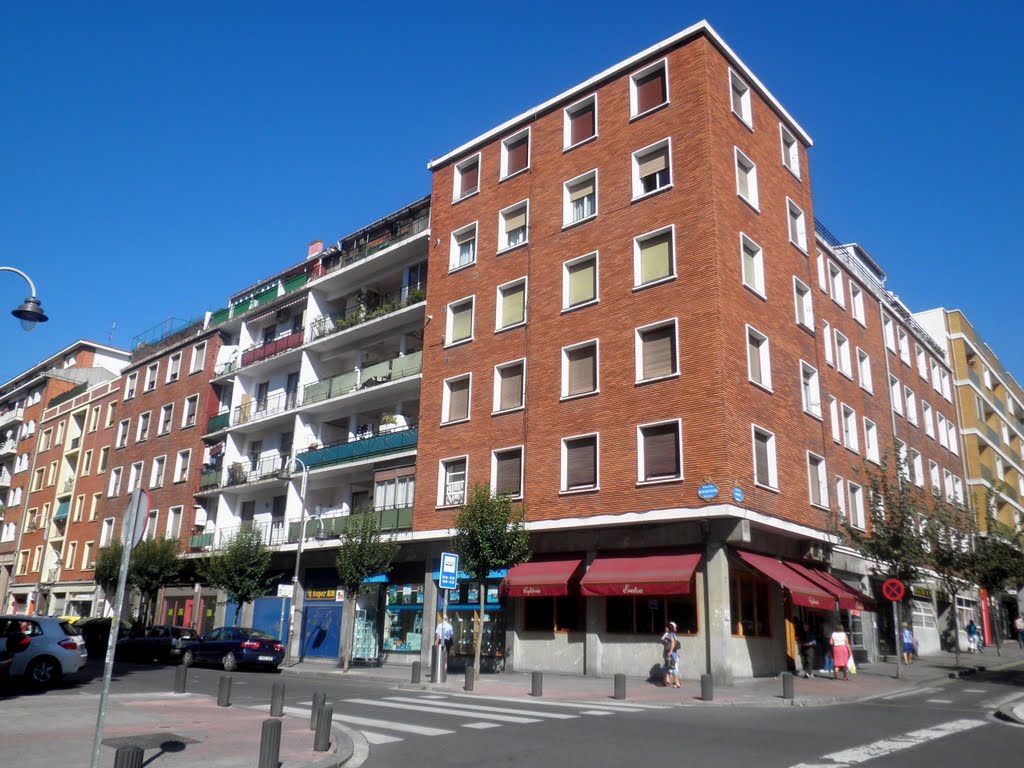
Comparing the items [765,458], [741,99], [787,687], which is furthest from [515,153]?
[787,687]

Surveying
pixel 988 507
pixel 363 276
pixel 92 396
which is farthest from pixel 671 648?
pixel 92 396

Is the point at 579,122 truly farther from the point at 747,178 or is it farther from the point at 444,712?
the point at 444,712

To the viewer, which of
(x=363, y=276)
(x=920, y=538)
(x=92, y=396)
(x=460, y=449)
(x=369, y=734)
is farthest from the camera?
(x=92, y=396)

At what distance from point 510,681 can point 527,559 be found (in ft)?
10.8

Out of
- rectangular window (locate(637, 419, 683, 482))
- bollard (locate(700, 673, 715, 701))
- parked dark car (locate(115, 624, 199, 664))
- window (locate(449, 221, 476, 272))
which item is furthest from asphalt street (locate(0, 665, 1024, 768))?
window (locate(449, 221, 476, 272))

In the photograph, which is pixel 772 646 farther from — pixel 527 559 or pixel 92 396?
pixel 92 396

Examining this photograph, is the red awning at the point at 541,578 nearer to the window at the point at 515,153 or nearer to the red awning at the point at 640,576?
the red awning at the point at 640,576

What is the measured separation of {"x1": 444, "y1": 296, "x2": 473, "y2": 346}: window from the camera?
30672 millimetres

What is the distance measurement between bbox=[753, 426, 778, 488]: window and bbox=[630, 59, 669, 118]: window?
35.3 ft

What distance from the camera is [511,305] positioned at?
96.4 feet

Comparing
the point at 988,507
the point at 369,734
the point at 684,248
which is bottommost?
the point at 369,734

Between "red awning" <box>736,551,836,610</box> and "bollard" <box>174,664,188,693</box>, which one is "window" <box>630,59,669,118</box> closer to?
"red awning" <box>736,551,836,610</box>

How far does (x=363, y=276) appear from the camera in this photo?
3756 cm

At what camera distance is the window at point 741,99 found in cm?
2755
